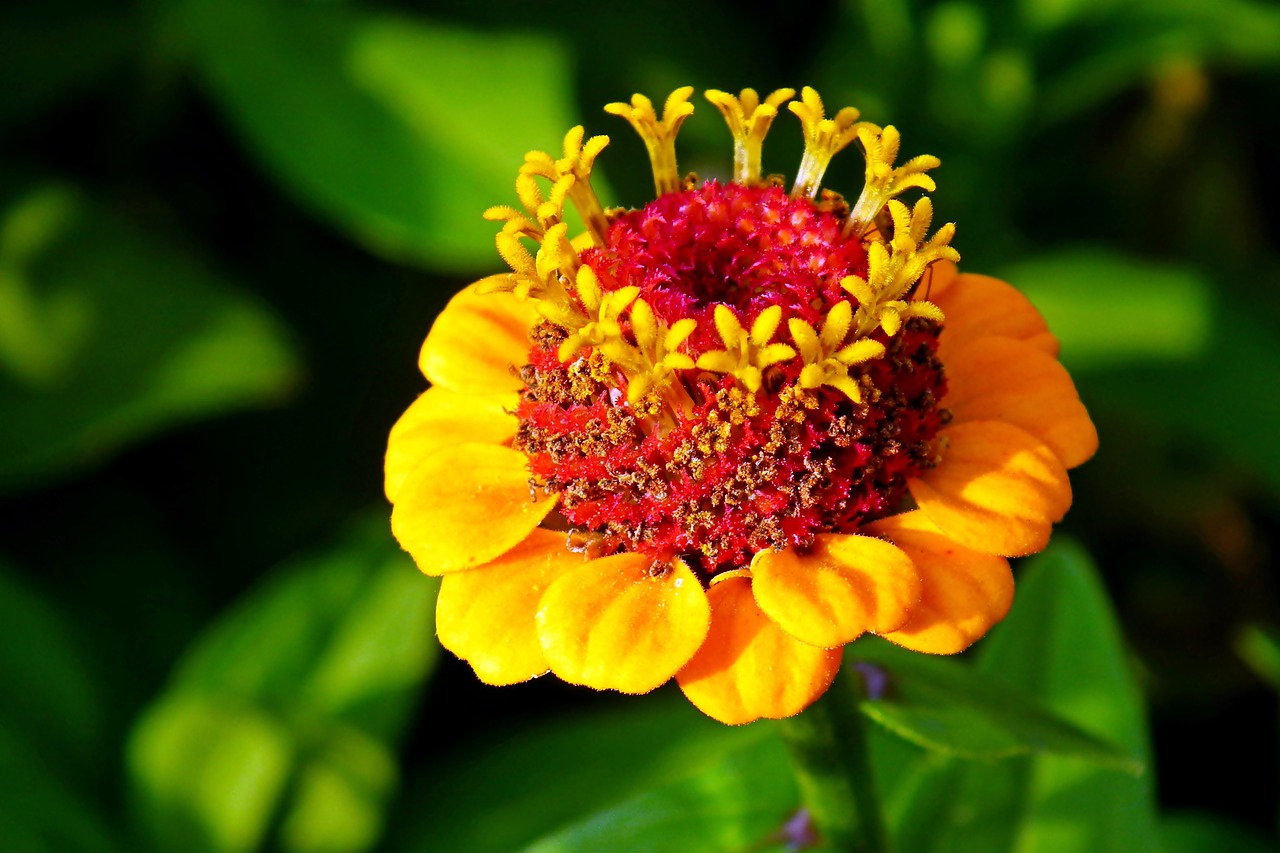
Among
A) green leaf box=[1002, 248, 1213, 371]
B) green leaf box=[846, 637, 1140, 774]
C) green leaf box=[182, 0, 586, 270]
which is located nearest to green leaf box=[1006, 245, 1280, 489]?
green leaf box=[1002, 248, 1213, 371]

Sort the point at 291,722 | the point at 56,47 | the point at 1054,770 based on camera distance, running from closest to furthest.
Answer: the point at 1054,770 → the point at 291,722 → the point at 56,47

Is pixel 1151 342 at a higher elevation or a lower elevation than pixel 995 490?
lower

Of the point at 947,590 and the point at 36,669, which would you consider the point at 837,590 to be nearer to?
the point at 947,590

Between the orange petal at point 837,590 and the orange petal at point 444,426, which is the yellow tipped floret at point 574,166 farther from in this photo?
the orange petal at point 837,590

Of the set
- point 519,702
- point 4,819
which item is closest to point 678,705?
point 519,702

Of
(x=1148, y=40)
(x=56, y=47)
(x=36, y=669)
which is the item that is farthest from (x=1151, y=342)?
(x=56, y=47)

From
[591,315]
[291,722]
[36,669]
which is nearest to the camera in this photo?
[591,315]
